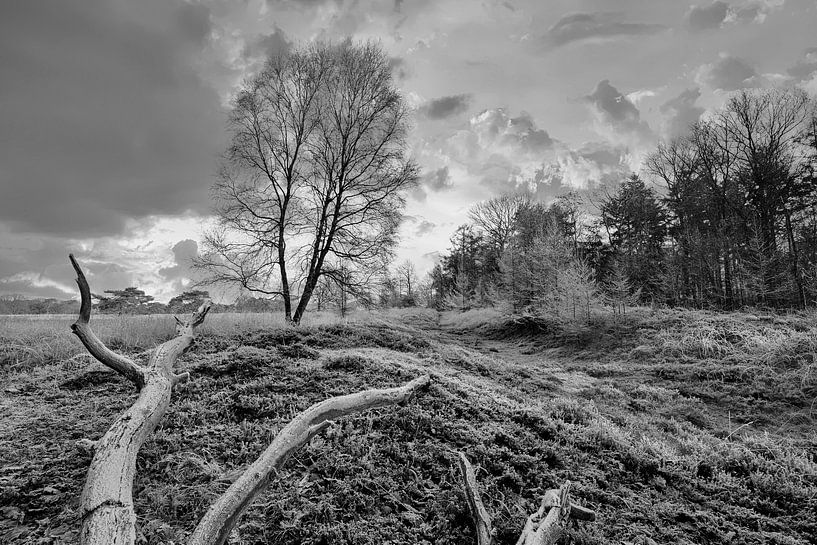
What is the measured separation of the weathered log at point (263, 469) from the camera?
2.13m

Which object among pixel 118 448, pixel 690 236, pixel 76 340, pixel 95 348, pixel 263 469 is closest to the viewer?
pixel 263 469

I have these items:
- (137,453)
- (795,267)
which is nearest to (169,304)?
(137,453)

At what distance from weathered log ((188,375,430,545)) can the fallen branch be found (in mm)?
1289

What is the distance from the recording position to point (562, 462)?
4102mm

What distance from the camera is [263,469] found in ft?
8.19

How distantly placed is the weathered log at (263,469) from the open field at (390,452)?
0.43 metres

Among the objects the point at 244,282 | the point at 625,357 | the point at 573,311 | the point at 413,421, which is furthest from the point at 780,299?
the point at 244,282

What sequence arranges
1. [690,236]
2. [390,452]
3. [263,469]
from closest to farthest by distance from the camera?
1. [263,469]
2. [390,452]
3. [690,236]

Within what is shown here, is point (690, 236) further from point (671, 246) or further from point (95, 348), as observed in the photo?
point (95, 348)

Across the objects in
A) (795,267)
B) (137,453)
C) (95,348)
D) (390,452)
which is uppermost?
(795,267)

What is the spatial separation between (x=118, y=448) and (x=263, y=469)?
1.21 meters

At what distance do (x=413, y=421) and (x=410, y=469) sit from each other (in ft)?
2.78

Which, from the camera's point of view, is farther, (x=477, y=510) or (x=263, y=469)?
(x=477, y=510)

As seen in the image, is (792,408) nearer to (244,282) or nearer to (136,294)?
(244,282)
